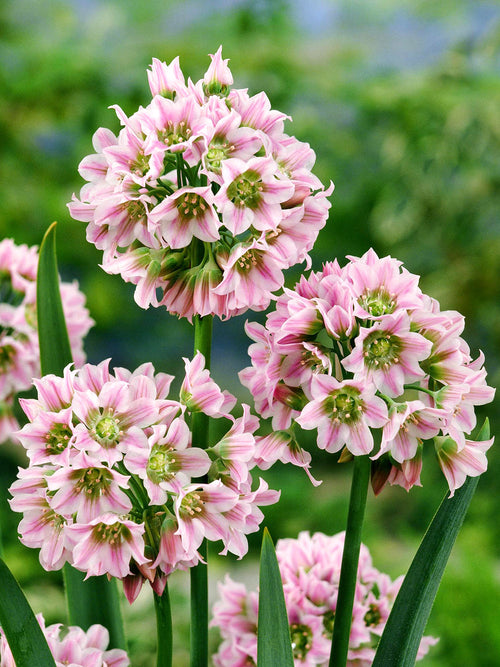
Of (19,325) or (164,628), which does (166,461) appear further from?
(19,325)

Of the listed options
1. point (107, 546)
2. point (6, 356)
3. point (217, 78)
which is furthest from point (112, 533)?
point (6, 356)

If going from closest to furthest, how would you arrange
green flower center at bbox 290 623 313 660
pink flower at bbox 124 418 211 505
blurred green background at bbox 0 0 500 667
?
pink flower at bbox 124 418 211 505 < green flower center at bbox 290 623 313 660 < blurred green background at bbox 0 0 500 667

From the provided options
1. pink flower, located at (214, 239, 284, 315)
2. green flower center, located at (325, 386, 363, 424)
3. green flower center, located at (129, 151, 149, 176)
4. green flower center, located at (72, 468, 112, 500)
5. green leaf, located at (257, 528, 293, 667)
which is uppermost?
green flower center, located at (129, 151, 149, 176)

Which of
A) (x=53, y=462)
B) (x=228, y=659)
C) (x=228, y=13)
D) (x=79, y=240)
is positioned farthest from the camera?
(x=228, y=13)

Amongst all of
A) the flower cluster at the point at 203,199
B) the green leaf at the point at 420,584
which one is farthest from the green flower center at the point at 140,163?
the green leaf at the point at 420,584

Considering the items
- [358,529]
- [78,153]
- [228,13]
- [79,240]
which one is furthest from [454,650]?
[228,13]

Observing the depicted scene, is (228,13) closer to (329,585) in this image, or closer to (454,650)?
(454,650)

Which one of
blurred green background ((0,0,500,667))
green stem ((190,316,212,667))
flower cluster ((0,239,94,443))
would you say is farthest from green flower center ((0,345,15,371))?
blurred green background ((0,0,500,667))

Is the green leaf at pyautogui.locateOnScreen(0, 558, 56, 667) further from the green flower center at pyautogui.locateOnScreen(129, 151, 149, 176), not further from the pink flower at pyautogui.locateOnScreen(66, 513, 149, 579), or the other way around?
the green flower center at pyautogui.locateOnScreen(129, 151, 149, 176)
